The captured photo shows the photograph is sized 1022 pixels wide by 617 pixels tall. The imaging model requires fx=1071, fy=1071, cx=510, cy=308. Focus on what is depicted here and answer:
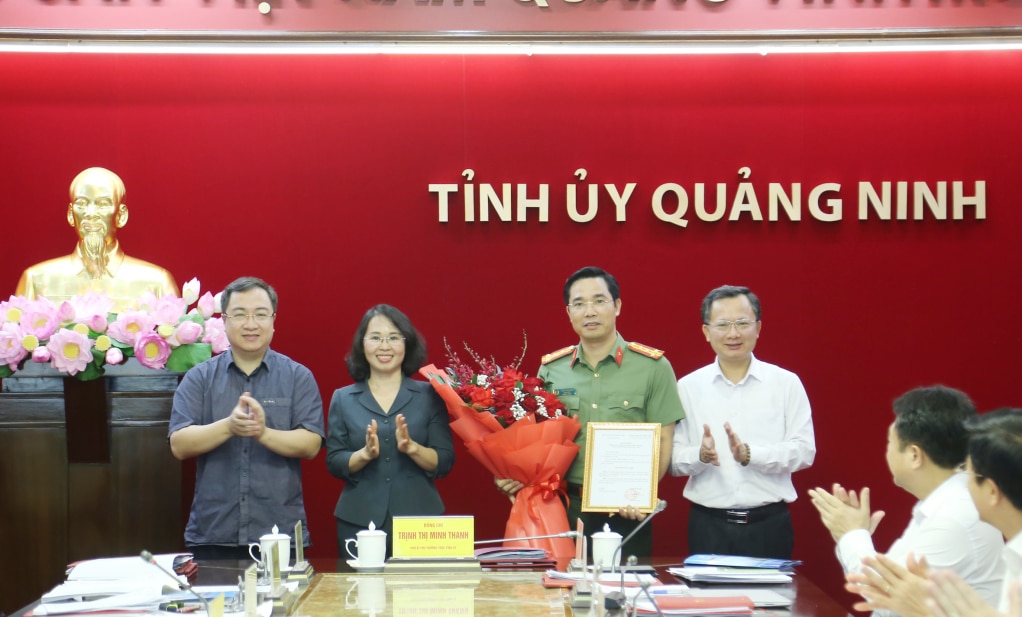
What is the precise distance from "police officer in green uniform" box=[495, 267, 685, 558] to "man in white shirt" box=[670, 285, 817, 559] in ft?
0.44

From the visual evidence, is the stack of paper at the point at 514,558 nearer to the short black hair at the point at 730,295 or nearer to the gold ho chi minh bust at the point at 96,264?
the short black hair at the point at 730,295

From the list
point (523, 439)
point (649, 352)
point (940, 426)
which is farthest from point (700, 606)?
point (649, 352)

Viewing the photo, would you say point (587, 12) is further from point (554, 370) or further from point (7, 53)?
point (7, 53)

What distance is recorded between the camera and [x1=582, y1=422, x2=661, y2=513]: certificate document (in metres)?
3.32

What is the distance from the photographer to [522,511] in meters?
3.43

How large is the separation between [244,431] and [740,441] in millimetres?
1663

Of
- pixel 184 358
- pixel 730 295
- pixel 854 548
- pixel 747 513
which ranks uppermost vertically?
pixel 730 295

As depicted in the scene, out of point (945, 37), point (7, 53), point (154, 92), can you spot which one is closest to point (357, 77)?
point (154, 92)

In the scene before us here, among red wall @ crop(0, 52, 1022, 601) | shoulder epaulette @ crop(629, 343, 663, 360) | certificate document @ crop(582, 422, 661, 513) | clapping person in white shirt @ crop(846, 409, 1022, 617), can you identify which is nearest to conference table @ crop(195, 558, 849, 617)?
clapping person in white shirt @ crop(846, 409, 1022, 617)

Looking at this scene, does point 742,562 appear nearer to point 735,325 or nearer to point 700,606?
point 700,606

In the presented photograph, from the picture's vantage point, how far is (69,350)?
3.84 metres

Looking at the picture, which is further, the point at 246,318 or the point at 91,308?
the point at 91,308

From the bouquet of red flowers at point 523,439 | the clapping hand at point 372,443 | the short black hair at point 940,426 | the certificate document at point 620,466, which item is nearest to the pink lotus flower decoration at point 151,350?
the clapping hand at point 372,443

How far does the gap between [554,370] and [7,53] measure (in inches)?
122
